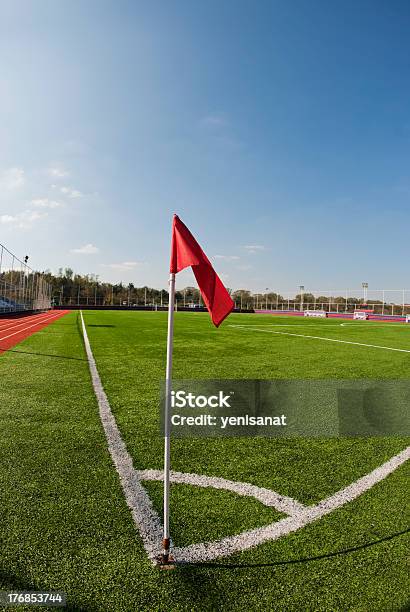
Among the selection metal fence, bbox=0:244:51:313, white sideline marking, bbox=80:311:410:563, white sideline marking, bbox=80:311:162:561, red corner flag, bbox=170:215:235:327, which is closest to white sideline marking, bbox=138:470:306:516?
white sideline marking, bbox=80:311:410:563

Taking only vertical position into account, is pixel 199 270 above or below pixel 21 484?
above

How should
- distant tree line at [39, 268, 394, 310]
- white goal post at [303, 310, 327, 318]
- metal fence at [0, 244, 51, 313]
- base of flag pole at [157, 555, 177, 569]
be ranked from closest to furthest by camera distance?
base of flag pole at [157, 555, 177, 569] < metal fence at [0, 244, 51, 313] < white goal post at [303, 310, 327, 318] < distant tree line at [39, 268, 394, 310]

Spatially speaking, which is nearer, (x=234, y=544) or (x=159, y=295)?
(x=234, y=544)

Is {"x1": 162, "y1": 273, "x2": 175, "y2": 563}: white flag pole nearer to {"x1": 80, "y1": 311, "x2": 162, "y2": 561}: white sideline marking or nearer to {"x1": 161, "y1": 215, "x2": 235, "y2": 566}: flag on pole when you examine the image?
{"x1": 161, "y1": 215, "x2": 235, "y2": 566}: flag on pole

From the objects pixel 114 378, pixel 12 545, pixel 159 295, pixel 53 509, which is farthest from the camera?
pixel 159 295

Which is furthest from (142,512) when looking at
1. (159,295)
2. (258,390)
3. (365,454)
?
(159,295)

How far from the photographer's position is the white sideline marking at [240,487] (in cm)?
277

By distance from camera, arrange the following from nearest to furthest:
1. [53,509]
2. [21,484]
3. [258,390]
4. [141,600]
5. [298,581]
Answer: [141,600], [298,581], [53,509], [21,484], [258,390]

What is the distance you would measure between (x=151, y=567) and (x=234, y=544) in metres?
0.49

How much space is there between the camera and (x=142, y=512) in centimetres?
268

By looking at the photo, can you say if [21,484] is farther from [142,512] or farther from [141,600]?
[141,600]

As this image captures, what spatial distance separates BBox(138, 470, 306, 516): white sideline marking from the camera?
2773mm

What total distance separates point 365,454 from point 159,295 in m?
110

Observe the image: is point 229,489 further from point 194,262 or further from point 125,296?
point 125,296
